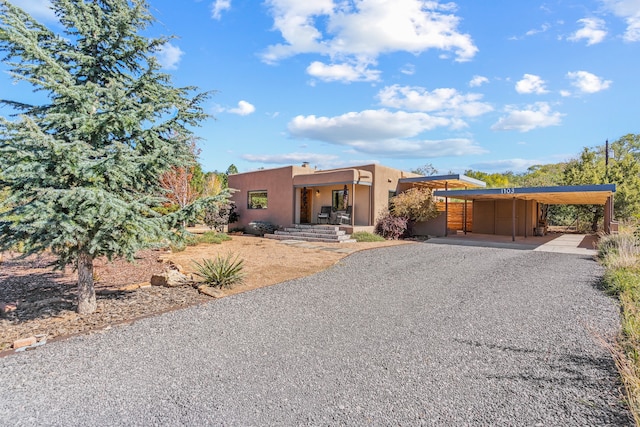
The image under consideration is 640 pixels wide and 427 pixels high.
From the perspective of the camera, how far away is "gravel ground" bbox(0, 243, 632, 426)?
2550 millimetres

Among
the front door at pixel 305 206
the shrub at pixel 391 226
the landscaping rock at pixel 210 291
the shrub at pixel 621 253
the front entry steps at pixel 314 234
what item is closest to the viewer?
the landscaping rock at pixel 210 291

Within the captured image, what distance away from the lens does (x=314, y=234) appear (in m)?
15.9

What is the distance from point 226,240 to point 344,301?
11.3m

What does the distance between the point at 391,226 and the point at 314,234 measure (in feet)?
13.3

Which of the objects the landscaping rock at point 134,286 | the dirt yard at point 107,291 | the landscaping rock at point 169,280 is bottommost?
the dirt yard at point 107,291

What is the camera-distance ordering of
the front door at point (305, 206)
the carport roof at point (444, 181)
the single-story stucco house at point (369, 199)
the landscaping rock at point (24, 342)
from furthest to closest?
1. the front door at point (305, 206)
2. the single-story stucco house at point (369, 199)
3. the carport roof at point (444, 181)
4. the landscaping rock at point (24, 342)

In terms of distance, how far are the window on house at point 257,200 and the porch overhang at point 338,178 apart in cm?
359

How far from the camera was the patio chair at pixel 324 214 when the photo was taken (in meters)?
18.1

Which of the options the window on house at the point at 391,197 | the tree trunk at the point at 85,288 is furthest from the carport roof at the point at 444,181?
the tree trunk at the point at 85,288

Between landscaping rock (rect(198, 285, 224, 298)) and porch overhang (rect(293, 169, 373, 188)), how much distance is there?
10.4 m

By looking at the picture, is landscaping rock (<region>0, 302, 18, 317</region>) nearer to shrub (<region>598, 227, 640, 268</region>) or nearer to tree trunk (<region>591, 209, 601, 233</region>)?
shrub (<region>598, 227, 640, 268</region>)

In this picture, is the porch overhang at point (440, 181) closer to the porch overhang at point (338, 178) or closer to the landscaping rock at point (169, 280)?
the porch overhang at point (338, 178)

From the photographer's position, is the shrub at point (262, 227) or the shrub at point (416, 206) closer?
the shrub at point (416, 206)

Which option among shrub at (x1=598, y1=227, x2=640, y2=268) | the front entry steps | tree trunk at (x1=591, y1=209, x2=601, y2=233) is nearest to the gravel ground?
shrub at (x1=598, y1=227, x2=640, y2=268)
